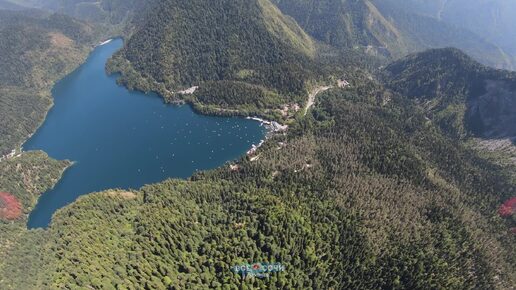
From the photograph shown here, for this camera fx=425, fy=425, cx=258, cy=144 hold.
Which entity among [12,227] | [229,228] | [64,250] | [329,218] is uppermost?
[329,218]

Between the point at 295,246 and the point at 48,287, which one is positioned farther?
the point at 295,246

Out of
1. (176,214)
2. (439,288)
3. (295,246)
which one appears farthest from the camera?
(176,214)

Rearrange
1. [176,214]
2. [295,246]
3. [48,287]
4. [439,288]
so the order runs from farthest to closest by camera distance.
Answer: [176,214] → [295,246] → [439,288] → [48,287]

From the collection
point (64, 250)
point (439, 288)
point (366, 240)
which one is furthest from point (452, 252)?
point (64, 250)

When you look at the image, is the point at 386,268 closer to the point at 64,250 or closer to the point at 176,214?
the point at 176,214

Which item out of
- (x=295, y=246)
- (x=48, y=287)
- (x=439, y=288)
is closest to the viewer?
(x=48, y=287)

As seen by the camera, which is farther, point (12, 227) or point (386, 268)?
point (12, 227)

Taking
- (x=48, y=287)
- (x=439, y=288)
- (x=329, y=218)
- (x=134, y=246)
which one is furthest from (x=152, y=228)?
(x=439, y=288)

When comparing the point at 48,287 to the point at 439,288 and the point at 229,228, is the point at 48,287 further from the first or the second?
the point at 439,288

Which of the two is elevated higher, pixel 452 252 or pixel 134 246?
pixel 452 252
